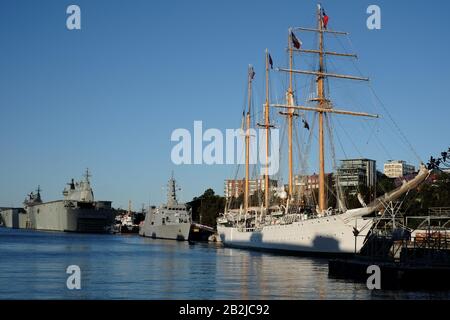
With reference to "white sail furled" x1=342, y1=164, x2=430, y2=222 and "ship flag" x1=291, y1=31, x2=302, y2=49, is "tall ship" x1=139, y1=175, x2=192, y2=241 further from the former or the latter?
"white sail furled" x1=342, y1=164, x2=430, y2=222

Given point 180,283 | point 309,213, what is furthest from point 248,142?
point 180,283

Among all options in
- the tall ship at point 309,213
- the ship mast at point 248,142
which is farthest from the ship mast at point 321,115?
the ship mast at point 248,142

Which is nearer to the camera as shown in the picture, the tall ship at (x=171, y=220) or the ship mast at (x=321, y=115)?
the ship mast at (x=321, y=115)

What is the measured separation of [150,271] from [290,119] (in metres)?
53.9

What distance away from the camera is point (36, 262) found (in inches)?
2648

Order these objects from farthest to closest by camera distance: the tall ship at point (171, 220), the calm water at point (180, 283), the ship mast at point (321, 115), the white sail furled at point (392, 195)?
1. the tall ship at point (171, 220)
2. the ship mast at point (321, 115)
3. the white sail furled at point (392, 195)
4. the calm water at point (180, 283)

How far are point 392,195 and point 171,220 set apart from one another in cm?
10348

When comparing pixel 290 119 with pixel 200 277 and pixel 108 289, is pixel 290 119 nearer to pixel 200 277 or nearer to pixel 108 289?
pixel 200 277

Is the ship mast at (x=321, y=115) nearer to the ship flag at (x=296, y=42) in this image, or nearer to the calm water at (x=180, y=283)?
the ship flag at (x=296, y=42)

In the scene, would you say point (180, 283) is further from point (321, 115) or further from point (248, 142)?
point (248, 142)

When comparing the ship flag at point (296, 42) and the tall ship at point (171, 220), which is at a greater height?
the ship flag at point (296, 42)

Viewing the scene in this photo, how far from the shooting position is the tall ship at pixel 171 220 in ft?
513

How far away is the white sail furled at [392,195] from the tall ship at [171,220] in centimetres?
8040

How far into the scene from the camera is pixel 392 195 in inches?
2793
